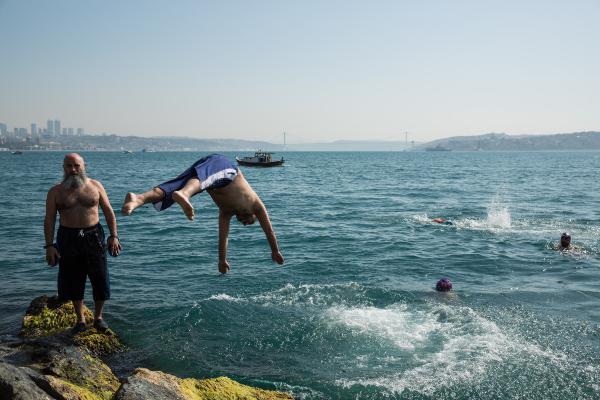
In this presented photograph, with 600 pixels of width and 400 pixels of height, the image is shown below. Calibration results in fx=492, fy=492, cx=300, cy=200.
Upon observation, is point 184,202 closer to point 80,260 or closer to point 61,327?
point 80,260

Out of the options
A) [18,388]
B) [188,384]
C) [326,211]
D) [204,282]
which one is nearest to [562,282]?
[204,282]

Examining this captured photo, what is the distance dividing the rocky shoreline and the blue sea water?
1.36m

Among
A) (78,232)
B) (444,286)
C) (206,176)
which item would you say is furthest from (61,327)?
(444,286)

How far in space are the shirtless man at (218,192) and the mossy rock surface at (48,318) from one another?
→ 216 inches

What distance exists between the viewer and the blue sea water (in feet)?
33.5

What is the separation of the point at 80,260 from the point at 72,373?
203cm

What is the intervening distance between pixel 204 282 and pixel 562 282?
39.7ft

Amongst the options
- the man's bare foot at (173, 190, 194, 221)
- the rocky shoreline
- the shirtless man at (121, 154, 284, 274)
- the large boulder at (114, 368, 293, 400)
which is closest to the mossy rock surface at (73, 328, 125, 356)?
the rocky shoreline

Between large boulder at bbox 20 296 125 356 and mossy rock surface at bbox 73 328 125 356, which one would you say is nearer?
mossy rock surface at bbox 73 328 125 356

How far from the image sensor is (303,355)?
1110cm

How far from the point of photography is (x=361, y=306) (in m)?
14.2

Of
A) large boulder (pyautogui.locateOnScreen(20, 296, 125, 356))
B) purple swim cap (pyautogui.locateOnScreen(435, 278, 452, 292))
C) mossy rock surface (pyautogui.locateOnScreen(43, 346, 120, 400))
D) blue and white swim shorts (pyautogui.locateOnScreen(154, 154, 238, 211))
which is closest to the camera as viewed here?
blue and white swim shorts (pyautogui.locateOnScreen(154, 154, 238, 211))

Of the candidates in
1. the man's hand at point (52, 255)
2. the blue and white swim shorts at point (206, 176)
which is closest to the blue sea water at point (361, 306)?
the man's hand at point (52, 255)

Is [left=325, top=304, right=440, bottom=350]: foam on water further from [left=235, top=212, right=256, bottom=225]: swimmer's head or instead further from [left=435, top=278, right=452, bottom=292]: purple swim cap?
[left=235, top=212, right=256, bottom=225]: swimmer's head
